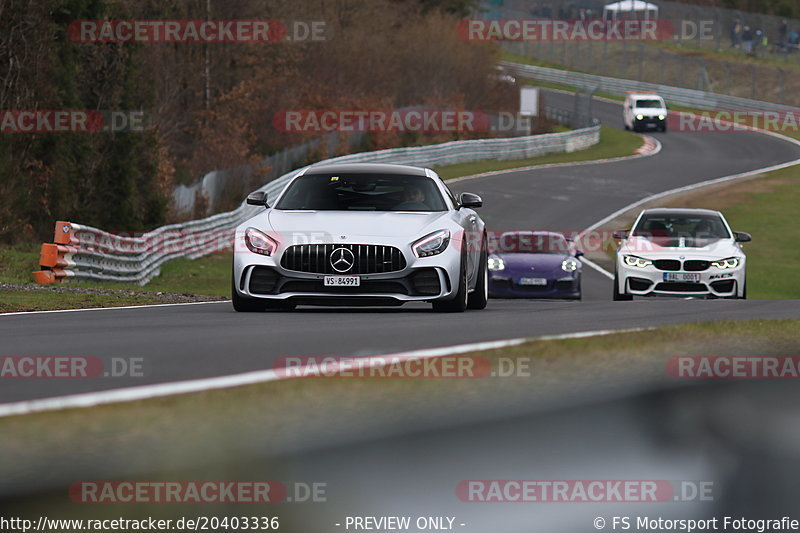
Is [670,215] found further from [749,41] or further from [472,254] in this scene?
[749,41]

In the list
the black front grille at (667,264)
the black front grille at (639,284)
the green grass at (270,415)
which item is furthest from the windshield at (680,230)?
the green grass at (270,415)

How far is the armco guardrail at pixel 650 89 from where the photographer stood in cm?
8275

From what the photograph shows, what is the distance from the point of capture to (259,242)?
11.0 metres

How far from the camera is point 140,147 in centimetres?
2858

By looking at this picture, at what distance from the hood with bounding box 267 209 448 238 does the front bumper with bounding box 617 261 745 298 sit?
671 cm

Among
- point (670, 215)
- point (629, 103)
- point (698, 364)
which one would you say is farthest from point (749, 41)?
point (698, 364)

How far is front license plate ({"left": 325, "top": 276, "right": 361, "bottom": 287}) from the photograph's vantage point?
10.8 m

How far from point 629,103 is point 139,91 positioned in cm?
4661

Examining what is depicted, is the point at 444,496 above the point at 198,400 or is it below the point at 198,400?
below

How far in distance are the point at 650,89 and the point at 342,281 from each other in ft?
275

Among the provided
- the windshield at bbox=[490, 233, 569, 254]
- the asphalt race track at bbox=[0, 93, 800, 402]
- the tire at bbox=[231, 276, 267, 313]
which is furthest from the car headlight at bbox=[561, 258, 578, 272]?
the tire at bbox=[231, 276, 267, 313]

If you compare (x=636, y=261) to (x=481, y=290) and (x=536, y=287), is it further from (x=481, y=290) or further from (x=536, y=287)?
(x=481, y=290)

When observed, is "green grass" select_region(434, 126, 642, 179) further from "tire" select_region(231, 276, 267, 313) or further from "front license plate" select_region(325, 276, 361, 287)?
"front license plate" select_region(325, 276, 361, 287)

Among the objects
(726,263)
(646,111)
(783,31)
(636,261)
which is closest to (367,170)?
(636,261)
